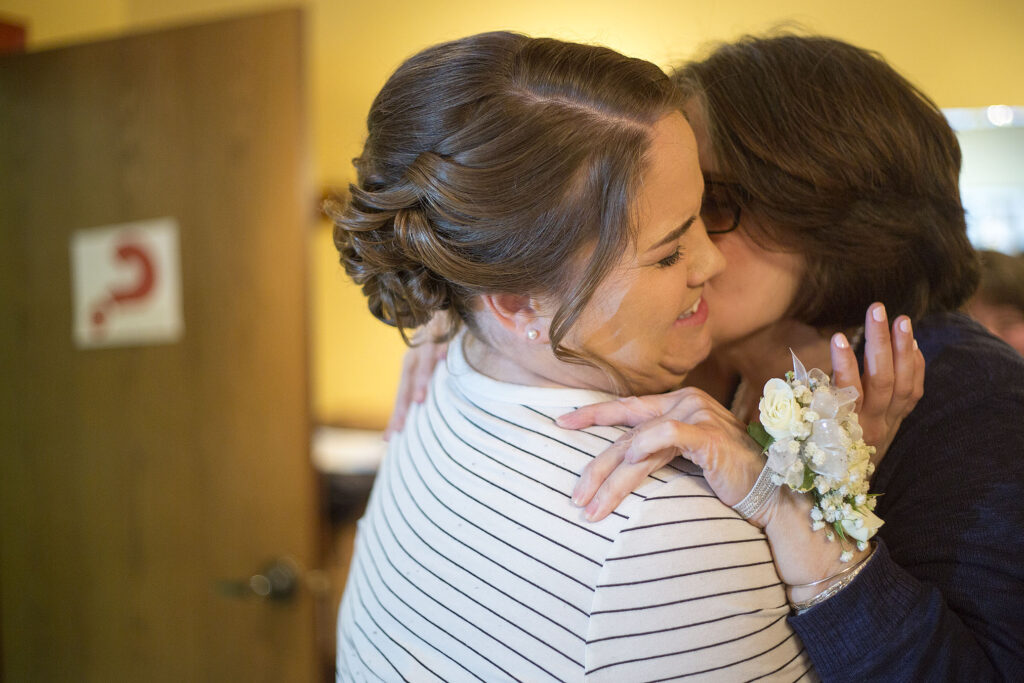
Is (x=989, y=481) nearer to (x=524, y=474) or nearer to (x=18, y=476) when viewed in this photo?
(x=524, y=474)

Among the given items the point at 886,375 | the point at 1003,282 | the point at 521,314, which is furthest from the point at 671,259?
the point at 1003,282

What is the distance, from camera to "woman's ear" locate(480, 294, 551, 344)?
951mm

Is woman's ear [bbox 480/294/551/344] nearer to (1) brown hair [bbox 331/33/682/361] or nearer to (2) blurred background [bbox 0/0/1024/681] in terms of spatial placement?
(1) brown hair [bbox 331/33/682/361]

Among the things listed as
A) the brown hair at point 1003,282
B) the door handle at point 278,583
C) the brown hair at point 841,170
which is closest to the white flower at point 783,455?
the brown hair at point 841,170

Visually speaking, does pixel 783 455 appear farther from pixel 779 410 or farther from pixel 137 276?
pixel 137 276

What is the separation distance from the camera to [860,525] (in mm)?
841

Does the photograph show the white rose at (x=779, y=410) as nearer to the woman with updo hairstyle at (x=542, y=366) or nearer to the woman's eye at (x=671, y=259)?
the woman with updo hairstyle at (x=542, y=366)

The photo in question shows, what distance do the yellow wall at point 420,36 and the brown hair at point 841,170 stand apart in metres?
0.43

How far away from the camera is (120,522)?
2.15 metres

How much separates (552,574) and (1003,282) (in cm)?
154

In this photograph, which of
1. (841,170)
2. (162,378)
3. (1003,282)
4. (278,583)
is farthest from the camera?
(162,378)

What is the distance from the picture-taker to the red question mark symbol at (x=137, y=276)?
2.10m

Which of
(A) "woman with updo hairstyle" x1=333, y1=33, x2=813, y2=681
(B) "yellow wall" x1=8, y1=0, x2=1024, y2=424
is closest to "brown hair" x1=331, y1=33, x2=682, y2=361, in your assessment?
(A) "woman with updo hairstyle" x1=333, y1=33, x2=813, y2=681

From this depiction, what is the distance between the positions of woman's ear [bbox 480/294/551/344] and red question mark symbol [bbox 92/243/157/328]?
1436mm
